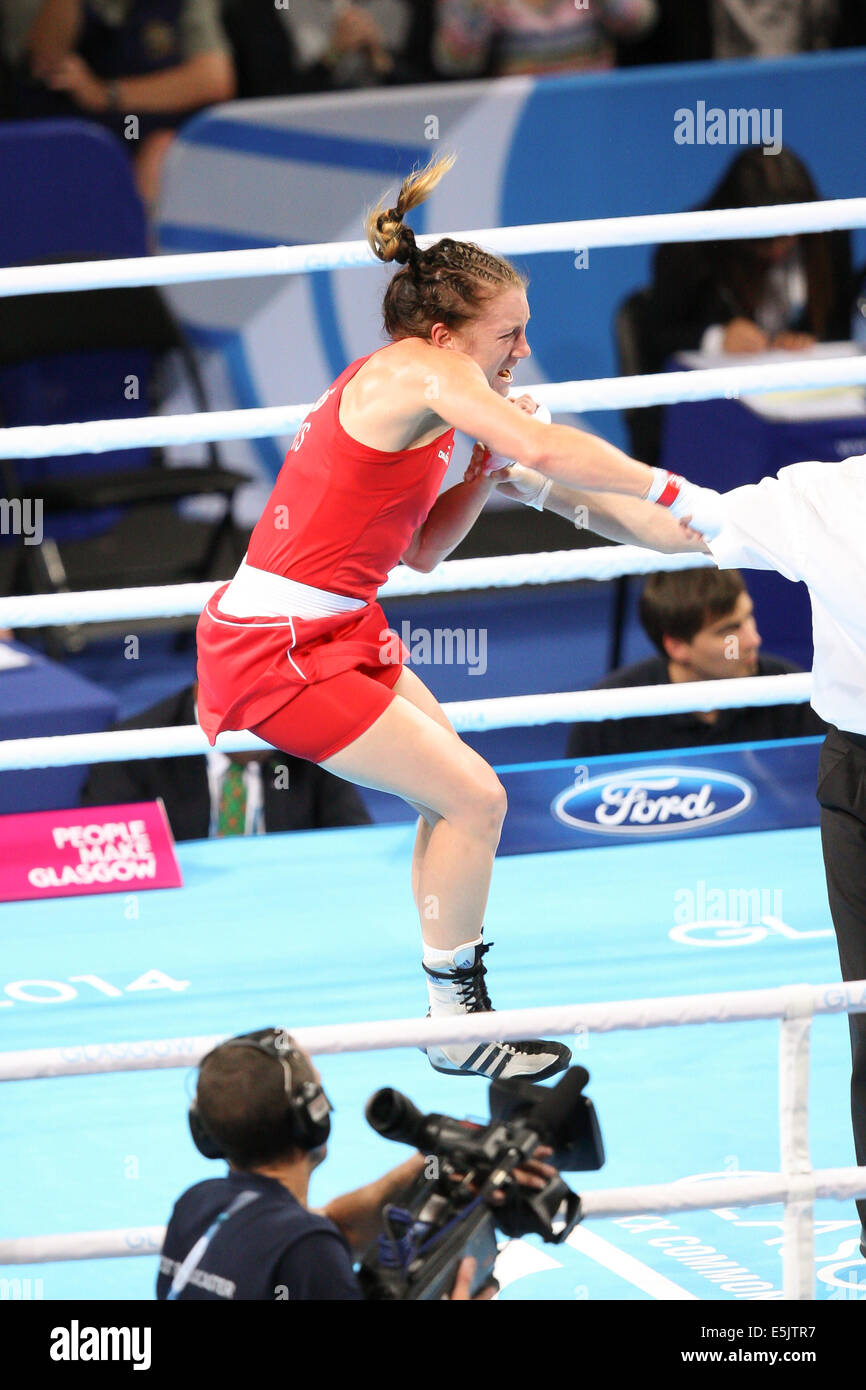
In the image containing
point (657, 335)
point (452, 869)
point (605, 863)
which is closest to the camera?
point (452, 869)

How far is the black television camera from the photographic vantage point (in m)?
1.92

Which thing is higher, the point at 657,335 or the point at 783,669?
the point at 657,335

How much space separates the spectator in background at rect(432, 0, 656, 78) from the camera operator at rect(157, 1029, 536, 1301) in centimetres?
578

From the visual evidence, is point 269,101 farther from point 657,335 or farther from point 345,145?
point 657,335

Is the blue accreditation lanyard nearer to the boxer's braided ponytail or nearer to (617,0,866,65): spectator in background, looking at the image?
the boxer's braided ponytail

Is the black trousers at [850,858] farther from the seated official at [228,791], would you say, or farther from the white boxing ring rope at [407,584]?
the seated official at [228,791]

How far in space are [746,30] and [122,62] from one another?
2.32 metres

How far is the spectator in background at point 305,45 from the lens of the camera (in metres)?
7.05

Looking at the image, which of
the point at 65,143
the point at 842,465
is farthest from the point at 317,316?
the point at 842,465

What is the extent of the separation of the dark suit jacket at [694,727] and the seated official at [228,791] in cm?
51

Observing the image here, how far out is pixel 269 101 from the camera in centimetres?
655
